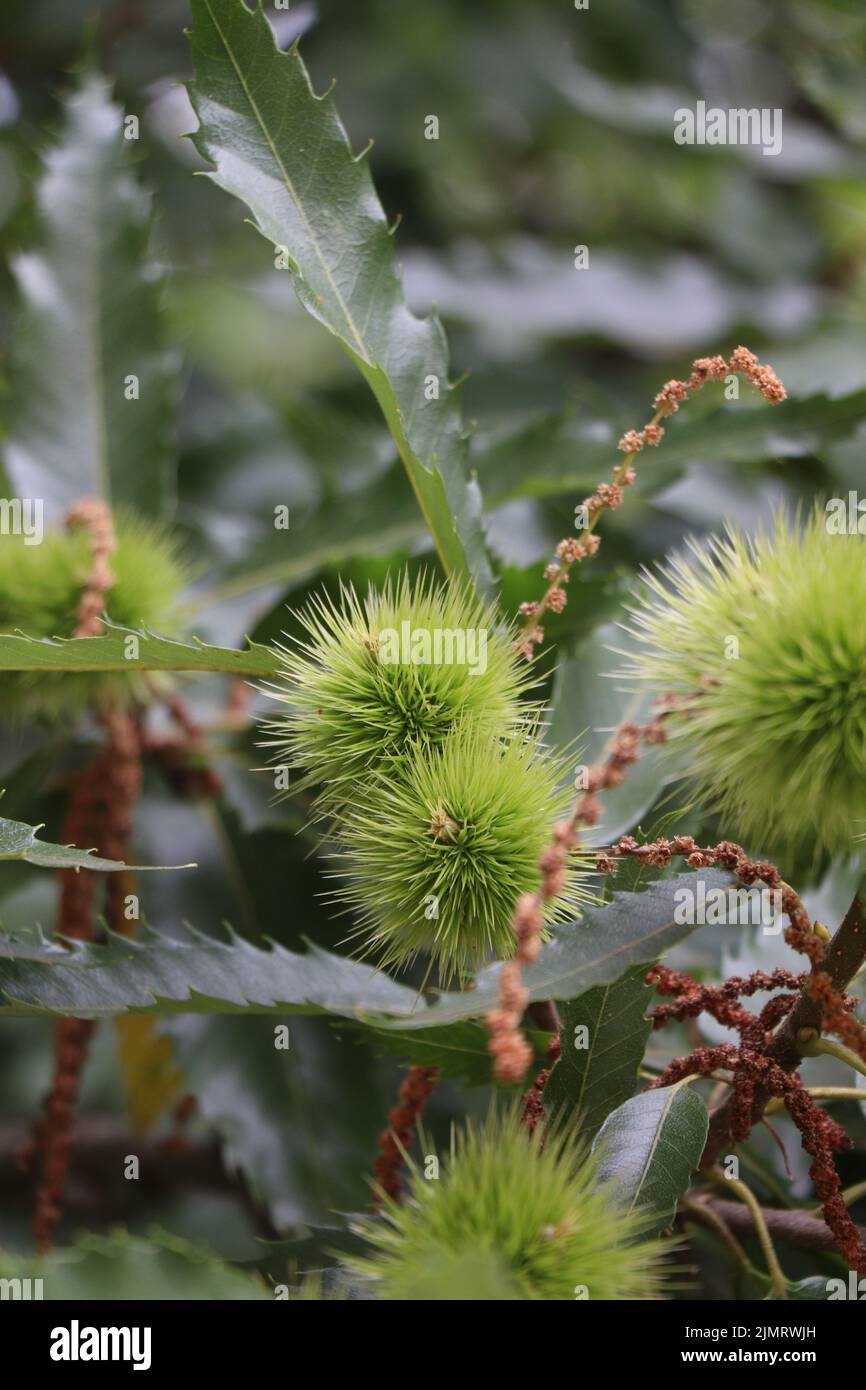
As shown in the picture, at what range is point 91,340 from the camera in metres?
1.64

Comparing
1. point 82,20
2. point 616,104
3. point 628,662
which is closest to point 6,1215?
point 628,662

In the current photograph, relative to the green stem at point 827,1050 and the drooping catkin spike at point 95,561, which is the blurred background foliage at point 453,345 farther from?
the green stem at point 827,1050

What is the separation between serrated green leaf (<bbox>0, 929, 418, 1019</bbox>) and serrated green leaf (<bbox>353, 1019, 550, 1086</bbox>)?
0.03 metres

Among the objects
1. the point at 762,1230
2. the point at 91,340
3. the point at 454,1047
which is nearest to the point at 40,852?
the point at 454,1047

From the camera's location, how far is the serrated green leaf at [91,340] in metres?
1.62

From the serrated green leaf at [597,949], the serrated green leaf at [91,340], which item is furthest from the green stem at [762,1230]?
the serrated green leaf at [91,340]

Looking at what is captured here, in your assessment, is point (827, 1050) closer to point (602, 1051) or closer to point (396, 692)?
point (602, 1051)

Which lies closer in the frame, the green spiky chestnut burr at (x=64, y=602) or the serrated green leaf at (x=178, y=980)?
the serrated green leaf at (x=178, y=980)

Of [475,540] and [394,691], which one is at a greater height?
[475,540]

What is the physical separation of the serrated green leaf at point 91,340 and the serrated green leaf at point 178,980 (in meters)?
0.75

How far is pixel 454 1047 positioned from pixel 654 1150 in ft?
0.57
